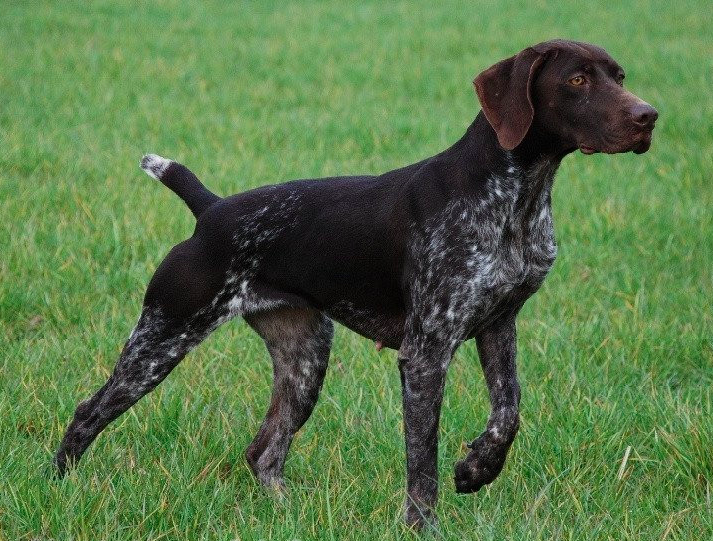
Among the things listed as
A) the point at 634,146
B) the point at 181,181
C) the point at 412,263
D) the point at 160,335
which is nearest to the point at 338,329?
the point at 181,181

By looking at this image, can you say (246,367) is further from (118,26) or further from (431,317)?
(118,26)

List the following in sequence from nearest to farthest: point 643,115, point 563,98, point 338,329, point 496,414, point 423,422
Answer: point 643,115, point 563,98, point 423,422, point 496,414, point 338,329

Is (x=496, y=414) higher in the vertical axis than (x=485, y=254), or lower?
lower

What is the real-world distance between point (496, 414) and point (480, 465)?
19 centimetres

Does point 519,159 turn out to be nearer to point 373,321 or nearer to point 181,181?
point 373,321

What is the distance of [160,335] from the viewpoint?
182 inches

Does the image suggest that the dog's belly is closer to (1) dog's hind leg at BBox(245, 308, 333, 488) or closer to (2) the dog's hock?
(1) dog's hind leg at BBox(245, 308, 333, 488)

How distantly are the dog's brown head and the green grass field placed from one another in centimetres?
131

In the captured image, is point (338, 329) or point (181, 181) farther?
point (338, 329)

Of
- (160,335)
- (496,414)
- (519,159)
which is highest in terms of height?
(519,159)

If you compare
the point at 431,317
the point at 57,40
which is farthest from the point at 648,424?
the point at 57,40

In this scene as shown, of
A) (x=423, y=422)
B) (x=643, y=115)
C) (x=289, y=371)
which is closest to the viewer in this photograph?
(x=643, y=115)

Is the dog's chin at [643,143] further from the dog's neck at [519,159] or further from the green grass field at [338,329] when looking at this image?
the green grass field at [338,329]

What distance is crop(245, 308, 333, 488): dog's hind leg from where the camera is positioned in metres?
4.86
